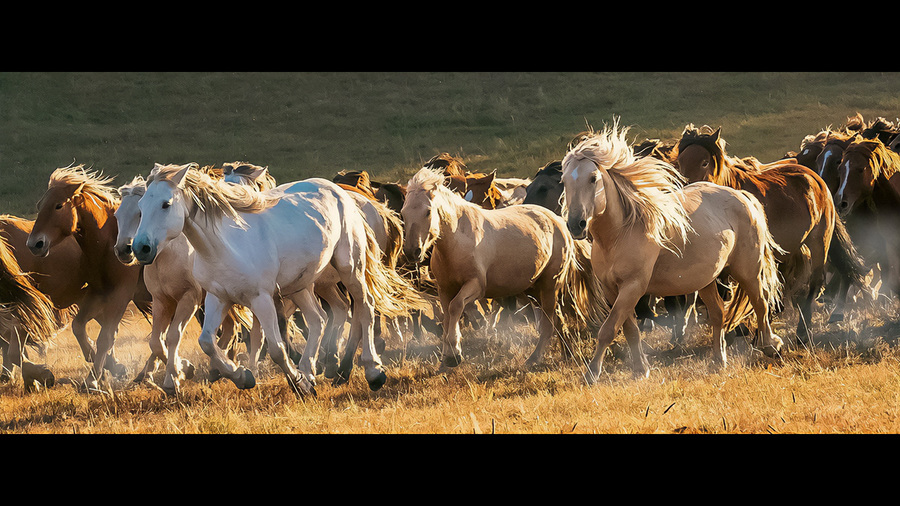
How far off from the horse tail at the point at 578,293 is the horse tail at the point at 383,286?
1.55 metres

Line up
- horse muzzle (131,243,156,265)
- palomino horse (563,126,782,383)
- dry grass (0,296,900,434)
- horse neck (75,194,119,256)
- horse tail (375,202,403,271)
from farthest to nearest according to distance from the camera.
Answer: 1. horse tail (375,202,403,271)
2. horse neck (75,194,119,256)
3. palomino horse (563,126,782,383)
4. horse muzzle (131,243,156,265)
5. dry grass (0,296,900,434)

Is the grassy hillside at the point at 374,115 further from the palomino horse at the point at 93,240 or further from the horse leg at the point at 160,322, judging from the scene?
the horse leg at the point at 160,322

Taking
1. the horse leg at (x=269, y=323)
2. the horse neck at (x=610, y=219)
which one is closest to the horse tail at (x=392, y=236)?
the horse leg at (x=269, y=323)

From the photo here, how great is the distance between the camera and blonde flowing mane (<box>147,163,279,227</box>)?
22.4 ft

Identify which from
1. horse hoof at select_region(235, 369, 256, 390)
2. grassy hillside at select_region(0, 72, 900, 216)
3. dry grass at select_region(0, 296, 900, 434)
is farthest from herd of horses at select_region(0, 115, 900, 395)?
grassy hillside at select_region(0, 72, 900, 216)

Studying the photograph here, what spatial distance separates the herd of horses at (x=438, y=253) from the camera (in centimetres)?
725

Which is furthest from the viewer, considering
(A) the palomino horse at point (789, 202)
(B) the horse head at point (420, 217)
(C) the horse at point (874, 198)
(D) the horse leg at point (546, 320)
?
(C) the horse at point (874, 198)

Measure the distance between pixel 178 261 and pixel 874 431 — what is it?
5733 mm

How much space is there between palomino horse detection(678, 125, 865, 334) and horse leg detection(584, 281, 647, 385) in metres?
2.78

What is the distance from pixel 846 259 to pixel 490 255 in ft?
14.8

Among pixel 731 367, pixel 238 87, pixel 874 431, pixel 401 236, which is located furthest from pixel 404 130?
pixel 874 431

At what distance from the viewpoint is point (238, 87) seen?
38.4 m

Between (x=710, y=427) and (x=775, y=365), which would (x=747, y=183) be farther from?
(x=710, y=427)

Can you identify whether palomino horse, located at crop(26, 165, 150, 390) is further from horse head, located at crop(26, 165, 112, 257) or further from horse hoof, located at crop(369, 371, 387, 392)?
horse hoof, located at crop(369, 371, 387, 392)
